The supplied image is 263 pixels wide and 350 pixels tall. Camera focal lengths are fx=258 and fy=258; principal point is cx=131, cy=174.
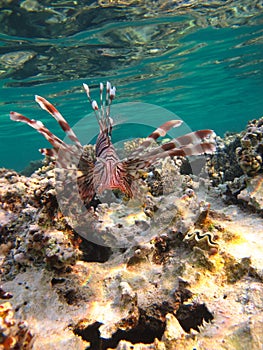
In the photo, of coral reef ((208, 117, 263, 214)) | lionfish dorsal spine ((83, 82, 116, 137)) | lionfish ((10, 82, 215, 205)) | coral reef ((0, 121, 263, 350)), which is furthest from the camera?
lionfish dorsal spine ((83, 82, 116, 137))

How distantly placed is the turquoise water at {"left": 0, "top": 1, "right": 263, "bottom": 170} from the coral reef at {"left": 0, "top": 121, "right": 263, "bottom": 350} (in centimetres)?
737

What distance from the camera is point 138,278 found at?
193 centimetres

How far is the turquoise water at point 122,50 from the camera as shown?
835 cm

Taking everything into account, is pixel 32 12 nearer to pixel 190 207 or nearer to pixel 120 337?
pixel 190 207

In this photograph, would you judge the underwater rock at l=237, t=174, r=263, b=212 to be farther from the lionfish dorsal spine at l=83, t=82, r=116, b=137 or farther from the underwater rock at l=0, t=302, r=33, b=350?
the underwater rock at l=0, t=302, r=33, b=350

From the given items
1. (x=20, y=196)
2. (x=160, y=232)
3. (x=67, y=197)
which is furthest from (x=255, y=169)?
(x=20, y=196)

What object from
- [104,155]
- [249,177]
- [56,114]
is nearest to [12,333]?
[104,155]

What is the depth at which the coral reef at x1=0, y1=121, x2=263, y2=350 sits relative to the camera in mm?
1456

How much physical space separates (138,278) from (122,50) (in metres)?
11.4

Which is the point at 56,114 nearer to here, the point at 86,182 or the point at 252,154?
the point at 86,182

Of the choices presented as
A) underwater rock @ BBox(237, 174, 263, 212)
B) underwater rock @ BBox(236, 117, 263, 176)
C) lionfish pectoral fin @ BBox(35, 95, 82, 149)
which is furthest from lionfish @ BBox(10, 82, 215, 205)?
underwater rock @ BBox(237, 174, 263, 212)

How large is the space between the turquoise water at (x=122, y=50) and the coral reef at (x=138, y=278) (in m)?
7.37

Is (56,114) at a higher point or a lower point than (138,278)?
higher

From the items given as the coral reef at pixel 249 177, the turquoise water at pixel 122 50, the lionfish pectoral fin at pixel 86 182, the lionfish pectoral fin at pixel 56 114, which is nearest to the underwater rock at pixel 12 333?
the lionfish pectoral fin at pixel 86 182
